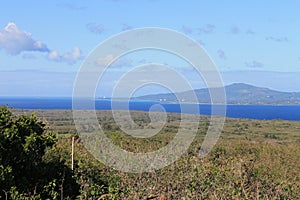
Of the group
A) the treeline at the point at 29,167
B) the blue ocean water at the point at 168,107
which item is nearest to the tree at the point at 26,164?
the treeline at the point at 29,167

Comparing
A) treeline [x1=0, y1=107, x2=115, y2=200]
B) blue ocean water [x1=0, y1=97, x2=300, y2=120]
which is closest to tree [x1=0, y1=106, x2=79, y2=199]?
treeline [x1=0, y1=107, x2=115, y2=200]

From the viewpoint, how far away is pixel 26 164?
7.31 meters

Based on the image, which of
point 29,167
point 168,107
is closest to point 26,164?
point 29,167

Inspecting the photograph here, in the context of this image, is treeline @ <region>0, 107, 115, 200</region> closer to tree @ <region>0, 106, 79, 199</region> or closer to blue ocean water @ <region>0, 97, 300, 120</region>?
tree @ <region>0, 106, 79, 199</region>

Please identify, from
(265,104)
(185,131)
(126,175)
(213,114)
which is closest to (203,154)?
(185,131)

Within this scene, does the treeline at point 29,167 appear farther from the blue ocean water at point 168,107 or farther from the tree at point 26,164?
the blue ocean water at point 168,107

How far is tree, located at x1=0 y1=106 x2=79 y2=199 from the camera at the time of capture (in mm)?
6695

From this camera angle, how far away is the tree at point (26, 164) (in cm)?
670

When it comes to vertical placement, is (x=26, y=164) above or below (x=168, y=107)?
below

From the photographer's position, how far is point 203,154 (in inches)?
509

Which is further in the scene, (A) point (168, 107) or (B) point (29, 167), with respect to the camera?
(A) point (168, 107)

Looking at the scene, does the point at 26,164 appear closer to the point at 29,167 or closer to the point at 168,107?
the point at 29,167

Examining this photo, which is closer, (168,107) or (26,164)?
(26,164)

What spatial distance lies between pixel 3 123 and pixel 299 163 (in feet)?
44.0
